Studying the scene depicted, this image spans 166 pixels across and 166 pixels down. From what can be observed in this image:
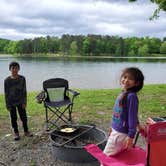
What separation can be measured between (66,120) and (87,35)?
63.1 metres

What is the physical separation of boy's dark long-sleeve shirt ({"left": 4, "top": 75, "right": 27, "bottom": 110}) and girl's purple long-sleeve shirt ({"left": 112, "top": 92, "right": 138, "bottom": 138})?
214cm

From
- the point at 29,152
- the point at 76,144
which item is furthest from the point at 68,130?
the point at 29,152

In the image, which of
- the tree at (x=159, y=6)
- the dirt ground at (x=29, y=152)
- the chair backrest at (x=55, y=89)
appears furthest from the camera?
the tree at (x=159, y=6)

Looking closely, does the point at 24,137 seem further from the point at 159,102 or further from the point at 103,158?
the point at 159,102

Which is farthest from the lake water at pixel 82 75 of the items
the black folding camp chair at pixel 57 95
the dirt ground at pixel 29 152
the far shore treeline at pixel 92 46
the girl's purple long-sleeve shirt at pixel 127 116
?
the far shore treeline at pixel 92 46

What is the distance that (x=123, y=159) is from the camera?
8.87 feet

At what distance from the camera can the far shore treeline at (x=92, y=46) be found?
208 ft

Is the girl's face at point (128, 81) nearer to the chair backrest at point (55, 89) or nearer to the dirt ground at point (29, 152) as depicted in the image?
the dirt ground at point (29, 152)

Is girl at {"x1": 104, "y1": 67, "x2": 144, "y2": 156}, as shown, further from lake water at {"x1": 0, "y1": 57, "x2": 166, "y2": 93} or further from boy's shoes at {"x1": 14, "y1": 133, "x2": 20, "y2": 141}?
lake water at {"x1": 0, "y1": 57, "x2": 166, "y2": 93}

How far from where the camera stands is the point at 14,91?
4.50m

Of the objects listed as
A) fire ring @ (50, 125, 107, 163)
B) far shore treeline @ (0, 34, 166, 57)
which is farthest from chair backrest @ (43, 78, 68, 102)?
far shore treeline @ (0, 34, 166, 57)

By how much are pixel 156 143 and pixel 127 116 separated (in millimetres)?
484

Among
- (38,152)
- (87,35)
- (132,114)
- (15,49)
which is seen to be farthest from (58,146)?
(15,49)

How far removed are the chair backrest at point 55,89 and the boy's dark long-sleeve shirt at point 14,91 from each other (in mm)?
750
